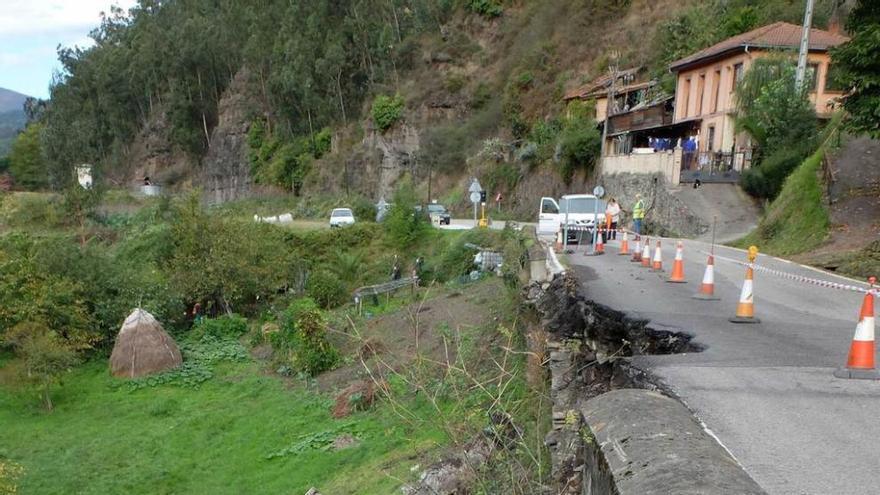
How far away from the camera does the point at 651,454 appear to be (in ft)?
8.53

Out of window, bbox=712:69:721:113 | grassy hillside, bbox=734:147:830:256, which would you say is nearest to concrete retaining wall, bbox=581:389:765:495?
grassy hillside, bbox=734:147:830:256

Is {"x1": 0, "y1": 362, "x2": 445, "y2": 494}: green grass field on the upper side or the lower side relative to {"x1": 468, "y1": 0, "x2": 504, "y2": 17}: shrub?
lower

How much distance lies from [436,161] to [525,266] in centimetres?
3643

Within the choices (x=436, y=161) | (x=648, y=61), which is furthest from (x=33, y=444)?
(x=648, y=61)

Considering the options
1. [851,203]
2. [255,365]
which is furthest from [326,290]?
[851,203]

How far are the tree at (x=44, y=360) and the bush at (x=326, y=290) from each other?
946 centimetres

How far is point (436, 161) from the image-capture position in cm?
4953

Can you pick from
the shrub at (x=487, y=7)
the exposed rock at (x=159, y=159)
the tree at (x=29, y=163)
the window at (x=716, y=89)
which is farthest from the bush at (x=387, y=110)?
the tree at (x=29, y=163)

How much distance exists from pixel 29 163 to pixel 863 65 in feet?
351

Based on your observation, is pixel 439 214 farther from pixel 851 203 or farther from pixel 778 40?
pixel 851 203

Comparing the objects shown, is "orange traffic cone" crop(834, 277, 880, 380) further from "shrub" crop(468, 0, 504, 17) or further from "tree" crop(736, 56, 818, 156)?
"shrub" crop(468, 0, 504, 17)

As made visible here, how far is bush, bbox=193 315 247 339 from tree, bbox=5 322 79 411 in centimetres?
536

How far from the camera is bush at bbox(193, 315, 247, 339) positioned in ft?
77.8

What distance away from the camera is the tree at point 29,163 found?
9038 cm
